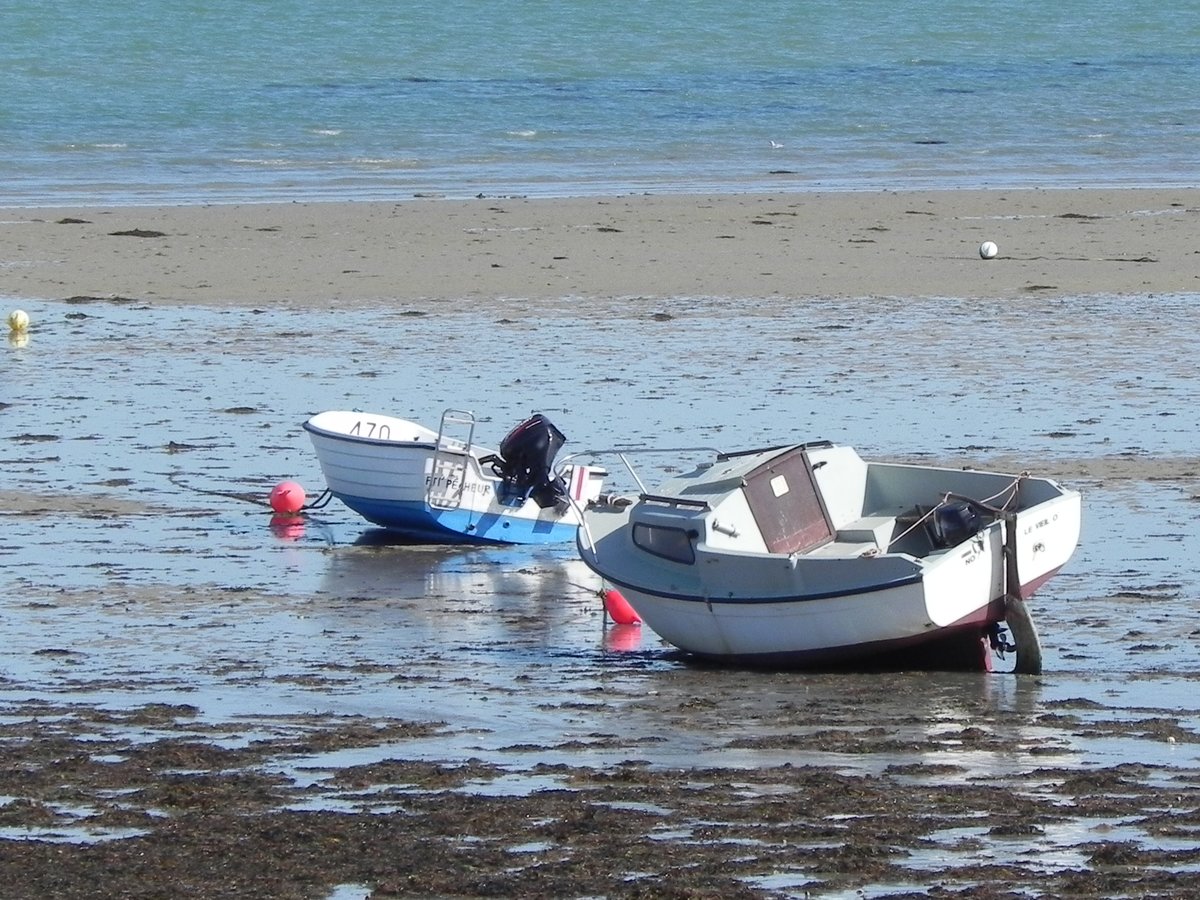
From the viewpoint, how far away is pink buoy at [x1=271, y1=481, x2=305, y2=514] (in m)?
13.3

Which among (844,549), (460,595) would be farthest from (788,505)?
(460,595)

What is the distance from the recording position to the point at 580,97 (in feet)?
156

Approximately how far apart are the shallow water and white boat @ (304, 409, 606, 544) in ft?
0.59

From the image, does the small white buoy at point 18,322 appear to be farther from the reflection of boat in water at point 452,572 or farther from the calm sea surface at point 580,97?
the calm sea surface at point 580,97

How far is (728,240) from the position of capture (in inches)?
992

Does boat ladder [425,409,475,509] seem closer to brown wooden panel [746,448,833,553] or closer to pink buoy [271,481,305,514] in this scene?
pink buoy [271,481,305,514]

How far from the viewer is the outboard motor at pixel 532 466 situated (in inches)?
500

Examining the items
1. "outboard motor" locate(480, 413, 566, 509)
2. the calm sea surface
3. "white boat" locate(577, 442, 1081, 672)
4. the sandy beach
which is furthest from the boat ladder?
the calm sea surface

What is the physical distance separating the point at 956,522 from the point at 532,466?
3109 millimetres

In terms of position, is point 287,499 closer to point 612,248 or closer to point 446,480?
point 446,480

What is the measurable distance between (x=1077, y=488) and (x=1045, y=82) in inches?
1557

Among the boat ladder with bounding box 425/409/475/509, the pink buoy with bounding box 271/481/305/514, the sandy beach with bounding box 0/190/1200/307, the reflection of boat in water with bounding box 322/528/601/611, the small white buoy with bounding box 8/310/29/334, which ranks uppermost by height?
the sandy beach with bounding box 0/190/1200/307

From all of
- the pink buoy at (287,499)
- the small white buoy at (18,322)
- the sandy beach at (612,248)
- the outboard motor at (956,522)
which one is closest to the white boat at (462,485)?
the pink buoy at (287,499)

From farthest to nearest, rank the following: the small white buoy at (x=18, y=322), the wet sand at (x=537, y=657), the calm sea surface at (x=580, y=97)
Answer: the calm sea surface at (x=580, y=97) → the small white buoy at (x=18, y=322) → the wet sand at (x=537, y=657)
